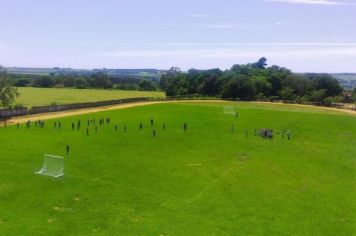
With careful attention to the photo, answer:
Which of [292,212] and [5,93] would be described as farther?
[5,93]

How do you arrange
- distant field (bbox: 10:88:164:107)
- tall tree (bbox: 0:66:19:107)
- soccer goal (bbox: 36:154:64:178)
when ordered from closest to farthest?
1. soccer goal (bbox: 36:154:64:178)
2. tall tree (bbox: 0:66:19:107)
3. distant field (bbox: 10:88:164:107)

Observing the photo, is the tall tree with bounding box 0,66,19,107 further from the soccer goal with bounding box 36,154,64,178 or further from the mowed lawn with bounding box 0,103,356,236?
the soccer goal with bounding box 36,154,64,178

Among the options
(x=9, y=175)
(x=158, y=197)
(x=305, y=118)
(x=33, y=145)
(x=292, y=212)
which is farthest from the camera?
(x=305, y=118)

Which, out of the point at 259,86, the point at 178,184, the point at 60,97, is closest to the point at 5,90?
the point at 60,97

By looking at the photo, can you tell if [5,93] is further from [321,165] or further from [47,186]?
[321,165]

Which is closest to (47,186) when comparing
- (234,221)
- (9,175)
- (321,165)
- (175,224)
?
(9,175)

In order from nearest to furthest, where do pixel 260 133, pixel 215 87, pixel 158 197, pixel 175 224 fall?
pixel 175 224 → pixel 158 197 → pixel 260 133 → pixel 215 87

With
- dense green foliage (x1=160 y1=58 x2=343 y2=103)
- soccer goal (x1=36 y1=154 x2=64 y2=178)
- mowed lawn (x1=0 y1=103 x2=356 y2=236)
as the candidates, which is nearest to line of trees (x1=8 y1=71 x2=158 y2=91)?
dense green foliage (x1=160 y1=58 x2=343 y2=103)

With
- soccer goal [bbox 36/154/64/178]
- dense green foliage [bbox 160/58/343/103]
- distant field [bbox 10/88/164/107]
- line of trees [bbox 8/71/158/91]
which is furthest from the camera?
line of trees [bbox 8/71/158/91]
